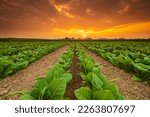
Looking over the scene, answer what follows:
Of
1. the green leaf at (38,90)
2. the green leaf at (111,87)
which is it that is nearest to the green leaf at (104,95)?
the green leaf at (111,87)

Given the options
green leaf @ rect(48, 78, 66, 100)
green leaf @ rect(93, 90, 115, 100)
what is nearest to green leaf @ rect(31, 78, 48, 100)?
green leaf @ rect(48, 78, 66, 100)

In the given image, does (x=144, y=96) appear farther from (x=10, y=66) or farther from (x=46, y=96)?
(x=10, y=66)

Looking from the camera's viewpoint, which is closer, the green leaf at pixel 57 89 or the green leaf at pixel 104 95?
the green leaf at pixel 104 95

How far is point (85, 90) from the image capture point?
2383 mm

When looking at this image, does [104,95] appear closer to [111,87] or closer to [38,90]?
[111,87]

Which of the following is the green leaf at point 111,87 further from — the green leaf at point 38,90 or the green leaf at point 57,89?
the green leaf at point 38,90

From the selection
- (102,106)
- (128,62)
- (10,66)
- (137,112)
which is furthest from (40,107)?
(128,62)

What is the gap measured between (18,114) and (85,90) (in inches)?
29.0

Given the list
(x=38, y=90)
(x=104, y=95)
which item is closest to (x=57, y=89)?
(x=38, y=90)

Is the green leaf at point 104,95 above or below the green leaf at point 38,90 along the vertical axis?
above

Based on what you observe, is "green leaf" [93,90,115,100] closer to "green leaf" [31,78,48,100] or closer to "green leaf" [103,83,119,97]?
"green leaf" [103,83,119,97]

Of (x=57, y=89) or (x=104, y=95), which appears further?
(x=57, y=89)

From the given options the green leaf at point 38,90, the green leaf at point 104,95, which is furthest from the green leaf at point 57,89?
the green leaf at point 104,95

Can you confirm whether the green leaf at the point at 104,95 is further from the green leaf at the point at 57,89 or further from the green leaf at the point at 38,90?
the green leaf at the point at 38,90
